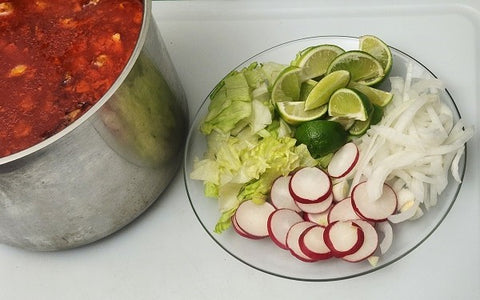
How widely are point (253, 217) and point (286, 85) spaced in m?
0.30

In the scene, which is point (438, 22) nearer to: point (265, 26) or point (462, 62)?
point (462, 62)


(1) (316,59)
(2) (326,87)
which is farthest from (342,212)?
(1) (316,59)

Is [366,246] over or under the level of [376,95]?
under

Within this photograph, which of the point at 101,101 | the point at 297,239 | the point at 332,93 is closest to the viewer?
the point at 101,101

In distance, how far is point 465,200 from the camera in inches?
52.7

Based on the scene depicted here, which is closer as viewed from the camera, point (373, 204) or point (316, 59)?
point (373, 204)

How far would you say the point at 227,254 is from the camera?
1376 millimetres

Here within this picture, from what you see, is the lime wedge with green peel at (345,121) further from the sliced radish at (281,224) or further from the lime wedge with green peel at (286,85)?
the sliced radish at (281,224)

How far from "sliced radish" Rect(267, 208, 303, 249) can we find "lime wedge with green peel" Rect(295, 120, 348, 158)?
0.14m

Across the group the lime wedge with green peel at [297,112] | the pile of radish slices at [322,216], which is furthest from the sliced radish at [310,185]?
the lime wedge with green peel at [297,112]

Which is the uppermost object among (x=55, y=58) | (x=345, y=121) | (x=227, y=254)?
(x=55, y=58)

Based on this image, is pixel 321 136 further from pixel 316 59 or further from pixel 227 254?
pixel 227 254

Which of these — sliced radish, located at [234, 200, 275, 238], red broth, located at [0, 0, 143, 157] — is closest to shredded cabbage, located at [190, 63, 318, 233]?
sliced radish, located at [234, 200, 275, 238]

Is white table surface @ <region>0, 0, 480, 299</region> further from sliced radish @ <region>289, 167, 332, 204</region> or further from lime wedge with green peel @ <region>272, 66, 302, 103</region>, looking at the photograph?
lime wedge with green peel @ <region>272, 66, 302, 103</region>
